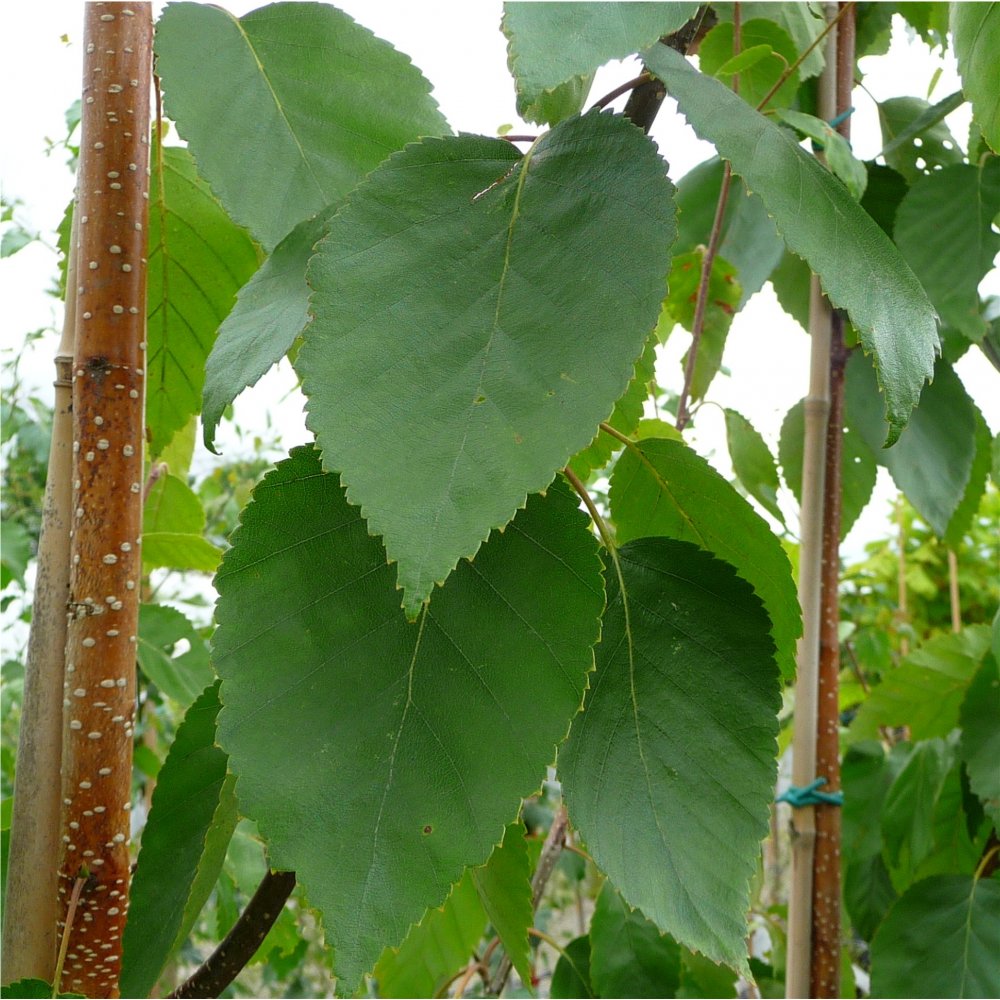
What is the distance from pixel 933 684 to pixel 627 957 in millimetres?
319

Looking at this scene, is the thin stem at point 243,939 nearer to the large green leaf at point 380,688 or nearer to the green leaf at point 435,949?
the large green leaf at point 380,688

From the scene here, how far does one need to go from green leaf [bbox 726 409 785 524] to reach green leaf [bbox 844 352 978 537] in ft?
0.30

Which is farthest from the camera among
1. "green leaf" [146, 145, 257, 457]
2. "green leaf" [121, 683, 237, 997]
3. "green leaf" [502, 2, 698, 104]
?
"green leaf" [146, 145, 257, 457]

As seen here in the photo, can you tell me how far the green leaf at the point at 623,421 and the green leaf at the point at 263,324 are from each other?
99mm

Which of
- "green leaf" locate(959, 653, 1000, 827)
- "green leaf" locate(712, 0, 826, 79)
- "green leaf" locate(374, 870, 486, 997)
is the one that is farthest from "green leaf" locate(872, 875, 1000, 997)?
"green leaf" locate(712, 0, 826, 79)

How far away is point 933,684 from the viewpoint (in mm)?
760

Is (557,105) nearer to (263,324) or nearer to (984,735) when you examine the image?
(263,324)

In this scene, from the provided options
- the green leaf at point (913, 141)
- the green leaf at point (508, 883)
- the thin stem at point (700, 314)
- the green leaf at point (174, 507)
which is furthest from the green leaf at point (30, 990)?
the green leaf at point (913, 141)

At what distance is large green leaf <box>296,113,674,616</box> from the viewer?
190mm

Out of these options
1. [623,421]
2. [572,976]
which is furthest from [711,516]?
[572,976]

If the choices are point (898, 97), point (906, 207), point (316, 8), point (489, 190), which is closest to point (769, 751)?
point (489, 190)

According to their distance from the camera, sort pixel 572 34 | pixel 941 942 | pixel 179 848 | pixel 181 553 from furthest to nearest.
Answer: pixel 941 942 < pixel 181 553 < pixel 179 848 < pixel 572 34

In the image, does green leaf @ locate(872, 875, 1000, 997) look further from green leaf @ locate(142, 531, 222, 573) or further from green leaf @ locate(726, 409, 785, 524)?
green leaf @ locate(142, 531, 222, 573)

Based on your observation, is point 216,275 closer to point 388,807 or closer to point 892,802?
point 388,807
